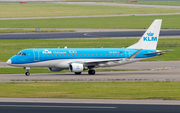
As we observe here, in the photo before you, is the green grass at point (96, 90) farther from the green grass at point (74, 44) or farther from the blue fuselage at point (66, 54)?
the green grass at point (74, 44)

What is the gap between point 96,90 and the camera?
35000 millimetres

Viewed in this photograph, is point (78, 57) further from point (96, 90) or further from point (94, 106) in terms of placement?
point (94, 106)

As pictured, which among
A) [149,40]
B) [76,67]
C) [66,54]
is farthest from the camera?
[149,40]

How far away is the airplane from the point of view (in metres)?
50.3

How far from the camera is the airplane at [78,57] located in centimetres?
5028

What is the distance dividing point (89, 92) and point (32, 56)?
1852 cm

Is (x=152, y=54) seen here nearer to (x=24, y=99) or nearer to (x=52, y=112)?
(x=24, y=99)

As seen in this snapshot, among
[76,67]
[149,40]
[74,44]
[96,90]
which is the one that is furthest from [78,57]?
[74,44]

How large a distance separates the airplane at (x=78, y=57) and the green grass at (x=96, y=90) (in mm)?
10525

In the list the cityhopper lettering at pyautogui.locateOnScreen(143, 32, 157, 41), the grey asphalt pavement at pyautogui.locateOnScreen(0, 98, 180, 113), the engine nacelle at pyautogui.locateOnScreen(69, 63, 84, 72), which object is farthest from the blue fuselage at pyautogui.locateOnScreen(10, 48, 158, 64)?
the grey asphalt pavement at pyautogui.locateOnScreen(0, 98, 180, 113)

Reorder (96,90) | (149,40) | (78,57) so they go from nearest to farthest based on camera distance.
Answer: (96,90) < (78,57) < (149,40)

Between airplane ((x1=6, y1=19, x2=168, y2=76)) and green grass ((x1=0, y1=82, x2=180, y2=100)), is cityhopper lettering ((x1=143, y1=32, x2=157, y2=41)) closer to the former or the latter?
airplane ((x1=6, y1=19, x2=168, y2=76))

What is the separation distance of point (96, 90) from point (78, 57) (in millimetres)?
17215

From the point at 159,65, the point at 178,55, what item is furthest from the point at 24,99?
the point at 178,55
